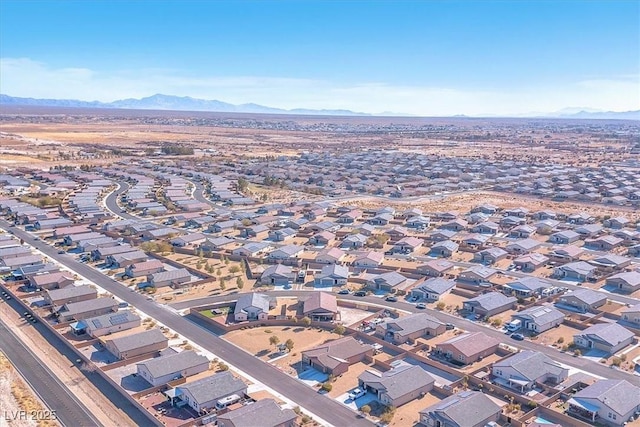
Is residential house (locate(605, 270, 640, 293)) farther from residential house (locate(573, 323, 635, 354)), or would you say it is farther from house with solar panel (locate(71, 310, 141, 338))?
house with solar panel (locate(71, 310, 141, 338))

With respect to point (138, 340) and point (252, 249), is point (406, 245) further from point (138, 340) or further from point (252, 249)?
point (138, 340)

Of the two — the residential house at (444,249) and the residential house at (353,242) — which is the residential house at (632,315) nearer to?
the residential house at (444,249)

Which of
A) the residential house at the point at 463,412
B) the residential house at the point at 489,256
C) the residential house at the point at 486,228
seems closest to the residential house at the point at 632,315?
the residential house at the point at 489,256

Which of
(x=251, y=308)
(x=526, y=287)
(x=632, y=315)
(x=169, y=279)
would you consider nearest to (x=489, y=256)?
(x=526, y=287)

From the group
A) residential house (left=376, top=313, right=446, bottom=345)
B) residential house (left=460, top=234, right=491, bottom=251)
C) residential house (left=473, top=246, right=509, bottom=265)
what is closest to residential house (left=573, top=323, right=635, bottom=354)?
residential house (left=376, top=313, right=446, bottom=345)

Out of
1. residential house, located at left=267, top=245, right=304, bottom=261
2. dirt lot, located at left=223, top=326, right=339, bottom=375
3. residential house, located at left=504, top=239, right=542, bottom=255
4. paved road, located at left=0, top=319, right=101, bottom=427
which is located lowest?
dirt lot, located at left=223, top=326, right=339, bottom=375

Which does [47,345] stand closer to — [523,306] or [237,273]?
[237,273]
